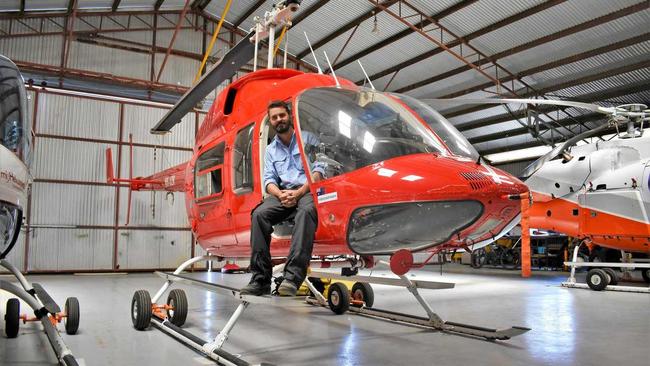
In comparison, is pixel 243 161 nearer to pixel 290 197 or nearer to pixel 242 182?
pixel 242 182

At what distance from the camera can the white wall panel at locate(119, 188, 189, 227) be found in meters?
15.9

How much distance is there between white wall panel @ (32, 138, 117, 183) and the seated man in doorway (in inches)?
541

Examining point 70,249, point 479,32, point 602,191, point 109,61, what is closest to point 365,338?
point 602,191

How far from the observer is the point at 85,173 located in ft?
50.9

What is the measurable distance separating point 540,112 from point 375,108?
16.1m

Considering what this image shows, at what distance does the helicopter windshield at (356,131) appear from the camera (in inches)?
126

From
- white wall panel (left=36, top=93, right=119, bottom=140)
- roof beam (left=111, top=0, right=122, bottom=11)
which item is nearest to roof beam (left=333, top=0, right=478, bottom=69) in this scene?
roof beam (left=111, top=0, right=122, bottom=11)

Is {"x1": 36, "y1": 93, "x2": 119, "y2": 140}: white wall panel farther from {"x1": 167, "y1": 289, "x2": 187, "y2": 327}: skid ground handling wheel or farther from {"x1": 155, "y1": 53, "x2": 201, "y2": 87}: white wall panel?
{"x1": 167, "y1": 289, "x2": 187, "y2": 327}: skid ground handling wheel

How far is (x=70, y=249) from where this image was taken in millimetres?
14969

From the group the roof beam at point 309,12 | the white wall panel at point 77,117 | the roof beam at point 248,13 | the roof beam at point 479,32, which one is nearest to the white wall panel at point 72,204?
the white wall panel at point 77,117

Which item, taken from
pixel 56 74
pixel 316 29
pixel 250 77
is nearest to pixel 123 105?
pixel 56 74

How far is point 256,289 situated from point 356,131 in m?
1.28

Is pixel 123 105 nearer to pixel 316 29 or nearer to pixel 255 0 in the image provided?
pixel 255 0

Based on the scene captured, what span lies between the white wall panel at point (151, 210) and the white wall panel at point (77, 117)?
2.12 meters
